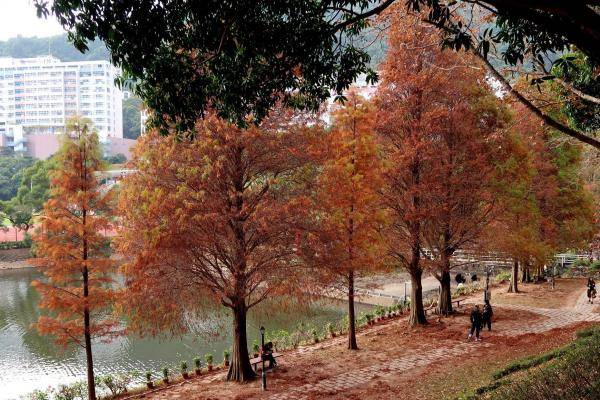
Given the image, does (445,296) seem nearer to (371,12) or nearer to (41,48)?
(371,12)

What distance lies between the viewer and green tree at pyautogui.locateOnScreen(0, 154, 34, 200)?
193 ft

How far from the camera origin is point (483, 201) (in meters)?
16.8

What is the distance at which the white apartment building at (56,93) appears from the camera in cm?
10288

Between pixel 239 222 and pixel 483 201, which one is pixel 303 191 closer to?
pixel 239 222

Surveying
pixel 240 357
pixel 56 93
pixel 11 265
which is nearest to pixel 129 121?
pixel 56 93

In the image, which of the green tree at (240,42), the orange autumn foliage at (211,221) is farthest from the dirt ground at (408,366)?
the green tree at (240,42)

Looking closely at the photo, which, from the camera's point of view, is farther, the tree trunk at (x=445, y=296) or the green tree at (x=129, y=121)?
the green tree at (x=129, y=121)

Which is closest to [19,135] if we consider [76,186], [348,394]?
[76,186]

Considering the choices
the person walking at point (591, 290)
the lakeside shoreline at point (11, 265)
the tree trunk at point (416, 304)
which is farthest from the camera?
the lakeside shoreline at point (11, 265)

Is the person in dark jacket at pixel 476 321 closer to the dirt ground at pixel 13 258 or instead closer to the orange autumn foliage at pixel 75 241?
the orange autumn foliage at pixel 75 241

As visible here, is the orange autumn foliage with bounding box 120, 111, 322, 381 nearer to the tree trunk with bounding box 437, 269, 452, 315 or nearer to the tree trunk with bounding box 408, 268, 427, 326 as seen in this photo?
the tree trunk with bounding box 408, 268, 427, 326

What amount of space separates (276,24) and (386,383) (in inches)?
343

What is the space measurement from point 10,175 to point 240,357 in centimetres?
5965

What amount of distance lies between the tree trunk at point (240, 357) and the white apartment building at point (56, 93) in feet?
316
